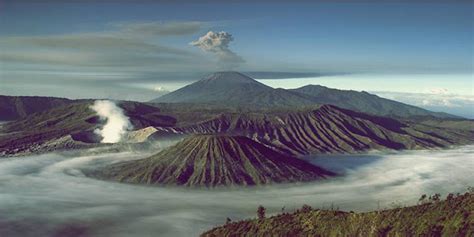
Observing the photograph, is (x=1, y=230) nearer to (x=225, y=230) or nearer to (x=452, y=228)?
(x=225, y=230)

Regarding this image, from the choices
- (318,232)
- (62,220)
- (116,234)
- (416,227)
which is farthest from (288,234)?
(62,220)

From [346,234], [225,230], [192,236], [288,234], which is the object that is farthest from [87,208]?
[346,234]

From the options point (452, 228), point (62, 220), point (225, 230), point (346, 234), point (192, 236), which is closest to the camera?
point (452, 228)

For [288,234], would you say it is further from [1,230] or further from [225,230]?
[1,230]

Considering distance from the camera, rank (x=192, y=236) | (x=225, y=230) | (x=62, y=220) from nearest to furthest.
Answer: (x=225, y=230)
(x=192, y=236)
(x=62, y=220)

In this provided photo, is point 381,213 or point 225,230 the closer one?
point 381,213

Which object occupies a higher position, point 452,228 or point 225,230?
point 452,228
